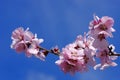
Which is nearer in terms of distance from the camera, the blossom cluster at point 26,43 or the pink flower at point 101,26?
the pink flower at point 101,26

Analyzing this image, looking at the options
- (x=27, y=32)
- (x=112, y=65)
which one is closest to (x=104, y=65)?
(x=112, y=65)

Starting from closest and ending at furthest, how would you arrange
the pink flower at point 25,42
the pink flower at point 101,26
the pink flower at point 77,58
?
the pink flower at point 101,26, the pink flower at point 77,58, the pink flower at point 25,42

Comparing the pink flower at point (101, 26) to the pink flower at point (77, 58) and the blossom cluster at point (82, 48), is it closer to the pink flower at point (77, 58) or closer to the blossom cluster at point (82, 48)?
the blossom cluster at point (82, 48)

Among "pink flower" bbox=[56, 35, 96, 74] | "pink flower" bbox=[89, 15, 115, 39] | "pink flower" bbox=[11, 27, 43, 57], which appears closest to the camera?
"pink flower" bbox=[89, 15, 115, 39]

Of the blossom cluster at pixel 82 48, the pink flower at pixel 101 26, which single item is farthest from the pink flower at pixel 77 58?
the pink flower at pixel 101 26

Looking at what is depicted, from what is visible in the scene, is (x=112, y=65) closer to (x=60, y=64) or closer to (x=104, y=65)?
(x=104, y=65)

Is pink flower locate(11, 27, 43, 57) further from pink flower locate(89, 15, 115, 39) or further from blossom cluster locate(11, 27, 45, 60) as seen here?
pink flower locate(89, 15, 115, 39)

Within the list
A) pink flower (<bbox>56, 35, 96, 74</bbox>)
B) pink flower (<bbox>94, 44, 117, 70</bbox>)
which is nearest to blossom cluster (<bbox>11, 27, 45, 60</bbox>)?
pink flower (<bbox>56, 35, 96, 74</bbox>)
